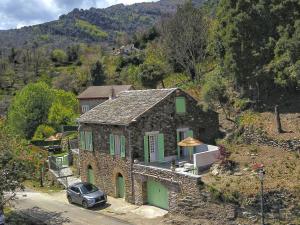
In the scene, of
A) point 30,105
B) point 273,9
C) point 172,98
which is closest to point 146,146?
point 172,98

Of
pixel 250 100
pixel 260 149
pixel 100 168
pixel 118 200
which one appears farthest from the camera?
pixel 250 100

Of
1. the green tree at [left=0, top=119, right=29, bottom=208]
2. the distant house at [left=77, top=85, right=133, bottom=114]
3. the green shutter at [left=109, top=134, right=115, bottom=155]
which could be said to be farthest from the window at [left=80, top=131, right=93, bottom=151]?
the distant house at [left=77, top=85, right=133, bottom=114]

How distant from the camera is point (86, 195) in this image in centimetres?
3253

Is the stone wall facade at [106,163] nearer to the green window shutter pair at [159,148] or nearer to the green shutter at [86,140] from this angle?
the green shutter at [86,140]

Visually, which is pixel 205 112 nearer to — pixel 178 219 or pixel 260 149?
pixel 260 149

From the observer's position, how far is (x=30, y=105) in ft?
210

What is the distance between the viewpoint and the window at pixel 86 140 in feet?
121

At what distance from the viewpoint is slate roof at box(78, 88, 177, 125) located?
33.0 metres

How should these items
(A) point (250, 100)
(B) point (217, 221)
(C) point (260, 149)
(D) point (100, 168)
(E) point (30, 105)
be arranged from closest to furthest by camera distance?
1. (B) point (217, 221)
2. (C) point (260, 149)
3. (D) point (100, 168)
4. (A) point (250, 100)
5. (E) point (30, 105)

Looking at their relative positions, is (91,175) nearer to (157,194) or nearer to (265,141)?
(157,194)

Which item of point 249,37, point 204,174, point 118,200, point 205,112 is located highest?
point 249,37

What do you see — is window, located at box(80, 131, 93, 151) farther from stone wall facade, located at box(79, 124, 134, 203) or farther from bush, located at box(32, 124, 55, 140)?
bush, located at box(32, 124, 55, 140)

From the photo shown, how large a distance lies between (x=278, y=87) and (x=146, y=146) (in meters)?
12.5

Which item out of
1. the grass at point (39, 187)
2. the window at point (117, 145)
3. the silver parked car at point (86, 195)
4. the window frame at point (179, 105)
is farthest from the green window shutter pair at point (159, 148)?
the grass at point (39, 187)
